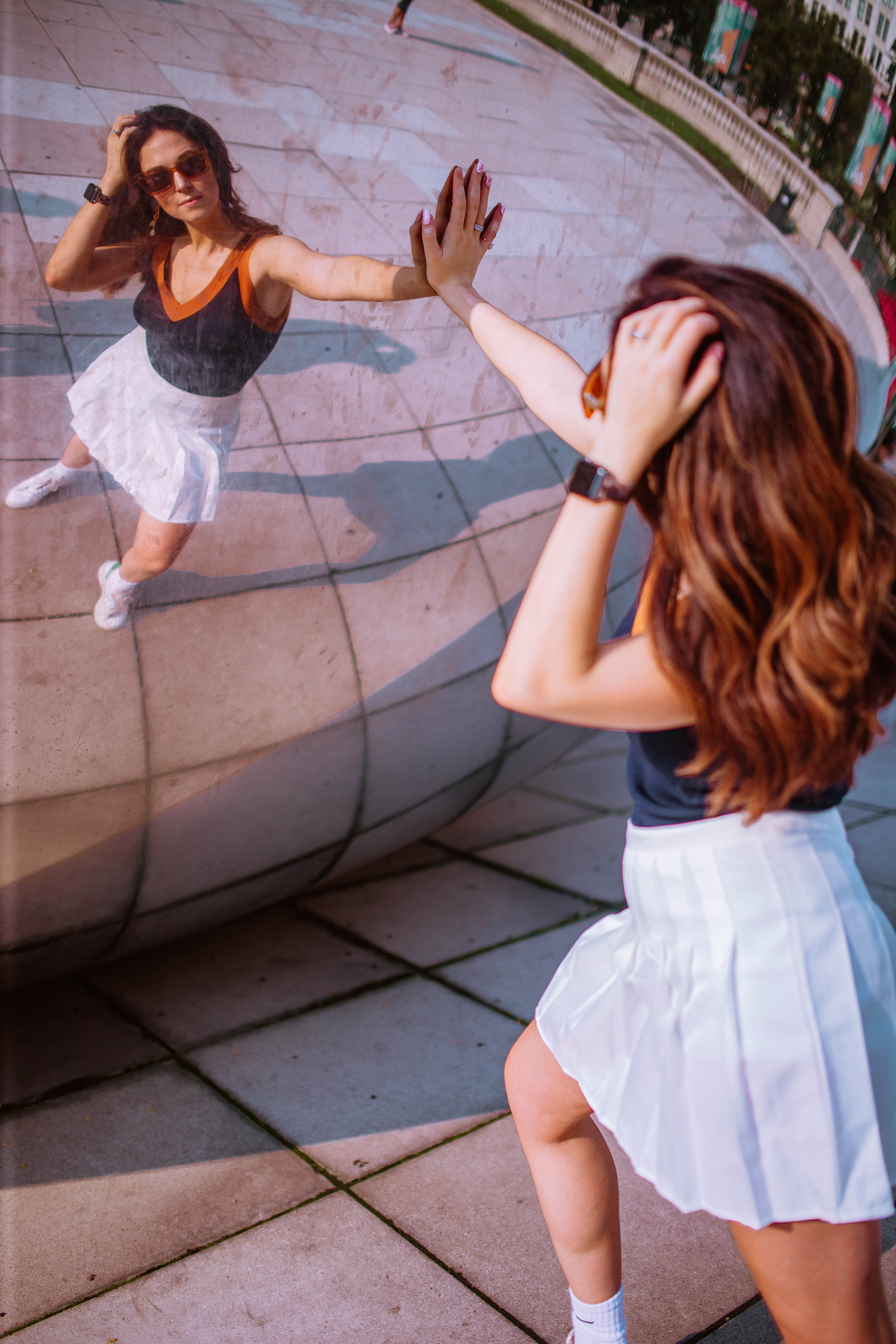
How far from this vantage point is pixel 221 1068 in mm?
2568

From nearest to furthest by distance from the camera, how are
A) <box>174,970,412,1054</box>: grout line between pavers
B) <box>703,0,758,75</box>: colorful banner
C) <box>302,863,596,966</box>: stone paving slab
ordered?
1. <box>703,0,758,75</box>: colorful banner
2. <box>174,970,412,1054</box>: grout line between pavers
3. <box>302,863,596,966</box>: stone paving slab

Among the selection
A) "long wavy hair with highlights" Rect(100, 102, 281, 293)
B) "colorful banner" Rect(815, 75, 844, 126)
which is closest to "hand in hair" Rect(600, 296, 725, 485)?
"long wavy hair with highlights" Rect(100, 102, 281, 293)

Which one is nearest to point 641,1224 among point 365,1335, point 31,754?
point 365,1335

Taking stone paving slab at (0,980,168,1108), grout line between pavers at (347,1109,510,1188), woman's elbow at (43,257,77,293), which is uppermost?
woman's elbow at (43,257,77,293)

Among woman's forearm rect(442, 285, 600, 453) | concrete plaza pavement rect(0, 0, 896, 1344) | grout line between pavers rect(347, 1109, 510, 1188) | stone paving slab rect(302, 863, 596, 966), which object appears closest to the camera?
woman's forearm rect(442, 285, 600, 453)

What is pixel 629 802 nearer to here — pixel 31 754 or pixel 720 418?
pixel 31 754

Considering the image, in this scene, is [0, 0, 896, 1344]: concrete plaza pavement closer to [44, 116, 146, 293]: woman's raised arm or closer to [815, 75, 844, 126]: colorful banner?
[44, 116, 146, 293]: woman's raised arm

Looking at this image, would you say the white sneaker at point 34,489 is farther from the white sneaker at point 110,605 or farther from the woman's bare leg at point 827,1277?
the woman's bare leg at point 827,1277

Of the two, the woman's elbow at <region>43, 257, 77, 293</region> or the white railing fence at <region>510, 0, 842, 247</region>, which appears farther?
the white railing fence at <region>510, 0, 842, 247</region>

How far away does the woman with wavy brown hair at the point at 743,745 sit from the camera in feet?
3.86

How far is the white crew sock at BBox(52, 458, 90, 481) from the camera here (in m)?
1.82

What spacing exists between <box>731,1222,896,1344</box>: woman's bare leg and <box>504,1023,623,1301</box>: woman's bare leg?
339 mm

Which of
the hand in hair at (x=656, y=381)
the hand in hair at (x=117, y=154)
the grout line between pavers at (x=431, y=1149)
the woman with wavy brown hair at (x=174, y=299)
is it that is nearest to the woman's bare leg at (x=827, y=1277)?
the hand in hair at (x=656, y=381)

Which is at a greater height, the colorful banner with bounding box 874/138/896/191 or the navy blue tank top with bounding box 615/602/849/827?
the colorful banner with bounding box 874/138/896/191
